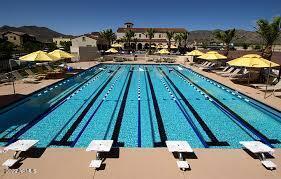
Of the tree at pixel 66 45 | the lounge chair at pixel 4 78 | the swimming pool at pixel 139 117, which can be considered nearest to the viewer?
the swimming pool at pixel 139 117

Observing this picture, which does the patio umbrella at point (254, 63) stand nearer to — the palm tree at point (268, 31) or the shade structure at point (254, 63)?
the shade structure at point (254, 63)

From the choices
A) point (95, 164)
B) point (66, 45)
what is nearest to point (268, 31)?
point (95, 164)

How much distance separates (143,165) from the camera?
5117mm

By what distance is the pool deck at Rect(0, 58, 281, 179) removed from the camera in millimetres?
4773

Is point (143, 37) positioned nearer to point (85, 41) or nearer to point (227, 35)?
point (85, 41)

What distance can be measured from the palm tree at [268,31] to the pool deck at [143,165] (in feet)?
37.8

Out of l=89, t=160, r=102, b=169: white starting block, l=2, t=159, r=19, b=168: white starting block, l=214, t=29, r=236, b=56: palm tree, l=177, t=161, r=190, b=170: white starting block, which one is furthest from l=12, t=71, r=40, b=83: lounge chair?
l=214, t=29, r=236, b=56: palm tree

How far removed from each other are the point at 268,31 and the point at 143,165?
1387 cm

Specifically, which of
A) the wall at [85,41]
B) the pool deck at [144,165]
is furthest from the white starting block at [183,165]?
the wall at [85,41]

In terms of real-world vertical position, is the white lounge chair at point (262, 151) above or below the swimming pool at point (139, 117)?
above

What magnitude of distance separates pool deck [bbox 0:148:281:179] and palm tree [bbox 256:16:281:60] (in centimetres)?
1151

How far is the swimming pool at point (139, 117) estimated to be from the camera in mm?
7512

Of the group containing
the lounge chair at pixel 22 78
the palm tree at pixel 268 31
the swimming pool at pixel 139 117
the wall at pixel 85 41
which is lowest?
the swimming pool at pixel 139 117

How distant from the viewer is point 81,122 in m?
8.88
